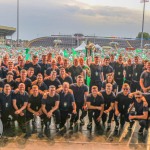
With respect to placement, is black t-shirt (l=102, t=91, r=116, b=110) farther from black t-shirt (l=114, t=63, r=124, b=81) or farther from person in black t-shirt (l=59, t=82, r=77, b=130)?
black t-shirt (l=114, t=63, r=124, b=81)

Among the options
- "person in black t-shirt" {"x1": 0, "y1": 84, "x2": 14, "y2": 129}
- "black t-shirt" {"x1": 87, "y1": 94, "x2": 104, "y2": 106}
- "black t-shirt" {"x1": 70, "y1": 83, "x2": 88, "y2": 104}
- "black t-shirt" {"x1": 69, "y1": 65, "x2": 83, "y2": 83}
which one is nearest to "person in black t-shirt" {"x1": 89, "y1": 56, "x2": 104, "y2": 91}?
"black t-shirt" {"x1": 69, "y1": 65, "x2": 83, "y2": 83}

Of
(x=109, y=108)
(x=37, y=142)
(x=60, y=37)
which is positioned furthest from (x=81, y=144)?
(x=60, y=37)

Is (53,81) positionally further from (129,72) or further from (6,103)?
(129,72)

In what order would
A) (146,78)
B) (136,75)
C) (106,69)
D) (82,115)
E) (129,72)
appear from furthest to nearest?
(129,72), (136,75), (106,69), (146,78), (82,115)

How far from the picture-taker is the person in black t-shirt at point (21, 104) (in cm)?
660

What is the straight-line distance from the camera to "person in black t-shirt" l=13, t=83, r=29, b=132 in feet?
21.6

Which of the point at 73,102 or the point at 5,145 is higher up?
the point at 73,102

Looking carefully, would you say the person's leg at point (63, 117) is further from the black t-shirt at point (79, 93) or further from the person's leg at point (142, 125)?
the person's leg at point (142, 125)

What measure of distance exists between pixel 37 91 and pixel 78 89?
1062 millimetres

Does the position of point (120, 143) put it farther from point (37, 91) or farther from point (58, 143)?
point (37, 91)

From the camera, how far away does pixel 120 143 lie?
236 inches

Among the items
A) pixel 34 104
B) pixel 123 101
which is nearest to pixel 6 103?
pixel 34 104

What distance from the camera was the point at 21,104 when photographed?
6.71 metres

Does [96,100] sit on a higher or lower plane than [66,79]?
lower
